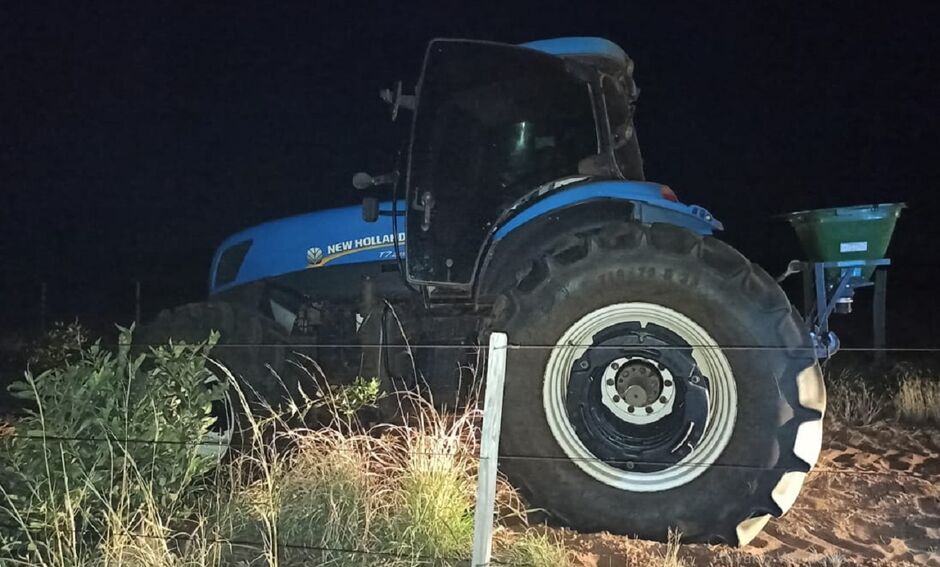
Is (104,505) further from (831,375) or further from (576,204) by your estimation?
(831,375)

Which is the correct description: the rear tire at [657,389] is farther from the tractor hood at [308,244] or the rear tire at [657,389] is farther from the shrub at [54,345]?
the shrub at [54,345]

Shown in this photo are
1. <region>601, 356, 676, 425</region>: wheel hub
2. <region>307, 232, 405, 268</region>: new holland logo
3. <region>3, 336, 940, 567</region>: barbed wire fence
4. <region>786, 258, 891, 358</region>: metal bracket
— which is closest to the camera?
<region>3, 336, 940, 567</region>: barbed wire fence

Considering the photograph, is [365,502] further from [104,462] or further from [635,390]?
[635,390]

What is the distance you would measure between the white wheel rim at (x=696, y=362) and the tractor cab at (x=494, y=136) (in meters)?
0.98

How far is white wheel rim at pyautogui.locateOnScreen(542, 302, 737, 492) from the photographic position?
3.19 meters

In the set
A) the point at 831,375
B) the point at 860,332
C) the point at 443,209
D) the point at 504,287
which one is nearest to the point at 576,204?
the point at 504,287

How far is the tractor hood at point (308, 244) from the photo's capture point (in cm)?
490

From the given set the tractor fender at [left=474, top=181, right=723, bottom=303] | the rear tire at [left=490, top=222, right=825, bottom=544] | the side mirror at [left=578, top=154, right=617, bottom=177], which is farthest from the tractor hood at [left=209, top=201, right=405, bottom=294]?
the rear tire at [left=490, top=222, right=825, bottom=544]

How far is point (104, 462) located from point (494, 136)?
262cm

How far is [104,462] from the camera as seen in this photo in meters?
3.08

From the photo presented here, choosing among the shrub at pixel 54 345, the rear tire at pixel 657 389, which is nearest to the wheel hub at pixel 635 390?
the rear tire at pixel 657 389

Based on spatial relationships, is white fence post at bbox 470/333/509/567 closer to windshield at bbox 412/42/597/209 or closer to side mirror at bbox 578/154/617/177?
side mirror at bbox 578/154/617/177

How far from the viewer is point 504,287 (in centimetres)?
391

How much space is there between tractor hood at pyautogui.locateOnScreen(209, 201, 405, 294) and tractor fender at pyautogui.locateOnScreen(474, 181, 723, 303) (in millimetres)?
988
